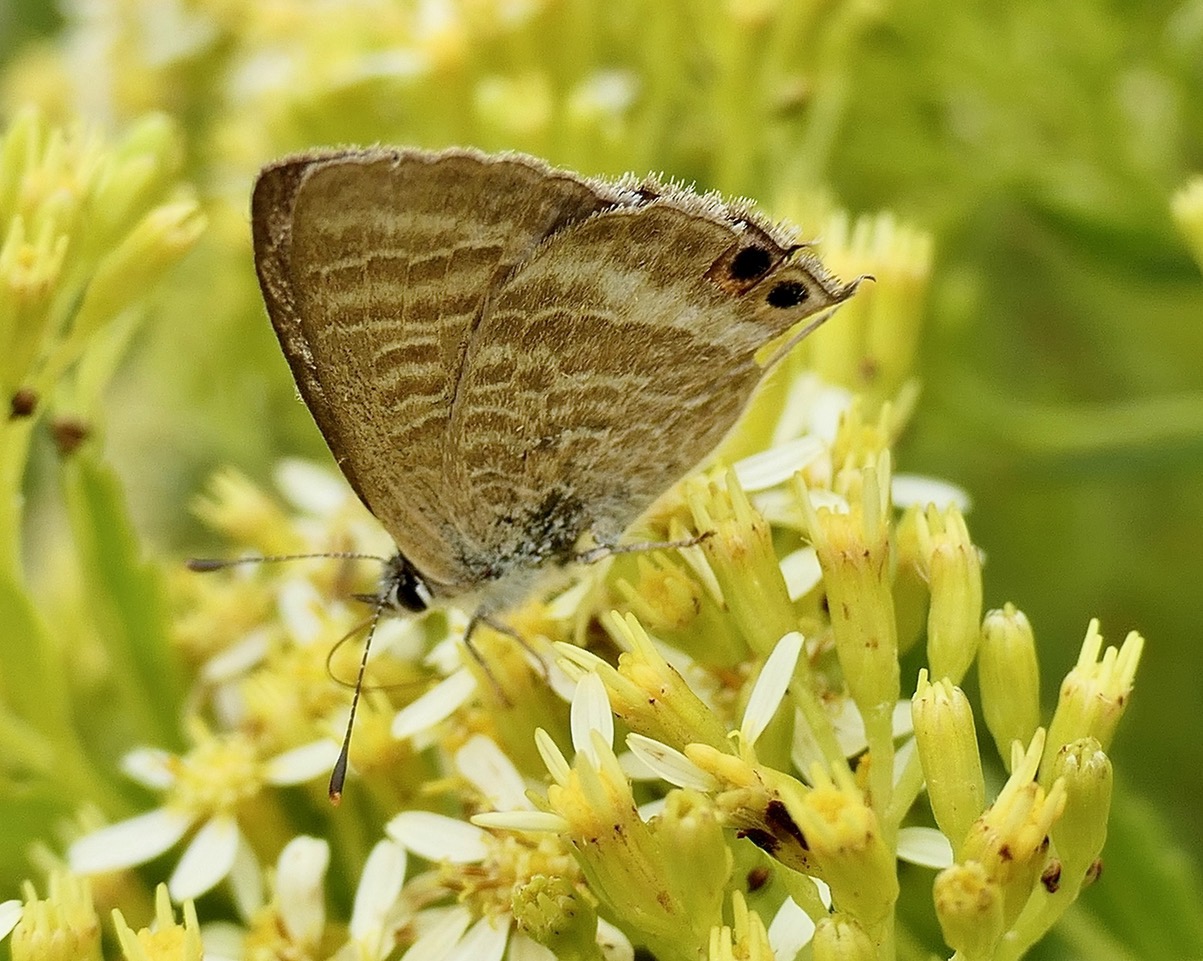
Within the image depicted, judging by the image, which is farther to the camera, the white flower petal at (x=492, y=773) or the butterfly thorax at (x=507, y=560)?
the butterfly thorax at (x=507, y=560)

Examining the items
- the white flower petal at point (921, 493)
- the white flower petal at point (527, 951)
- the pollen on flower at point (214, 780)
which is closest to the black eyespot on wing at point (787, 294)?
the white flower petal at point (921, 493)

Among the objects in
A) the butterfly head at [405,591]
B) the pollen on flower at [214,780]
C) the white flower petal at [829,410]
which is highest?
the white flower petal at [829,410]

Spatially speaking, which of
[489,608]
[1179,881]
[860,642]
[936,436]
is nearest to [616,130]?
[936,436]

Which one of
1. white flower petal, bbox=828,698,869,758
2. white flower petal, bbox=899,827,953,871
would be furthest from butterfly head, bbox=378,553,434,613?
white flower petal, bbox=899,827,953,871

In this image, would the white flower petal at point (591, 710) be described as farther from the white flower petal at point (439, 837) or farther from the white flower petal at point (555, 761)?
the white flower petal at point (439, 837)

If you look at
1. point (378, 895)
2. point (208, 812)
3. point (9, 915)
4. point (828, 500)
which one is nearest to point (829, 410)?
point (828, 500)

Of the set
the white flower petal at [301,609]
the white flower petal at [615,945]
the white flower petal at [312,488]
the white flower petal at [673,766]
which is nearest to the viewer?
the white flower petal at [673,766]

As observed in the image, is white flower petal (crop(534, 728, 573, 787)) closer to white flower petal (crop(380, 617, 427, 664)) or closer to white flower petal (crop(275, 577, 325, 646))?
white flower petal (crop(380, 617, 427, 664))

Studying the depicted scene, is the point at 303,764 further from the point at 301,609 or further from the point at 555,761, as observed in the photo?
the point at 555,761
